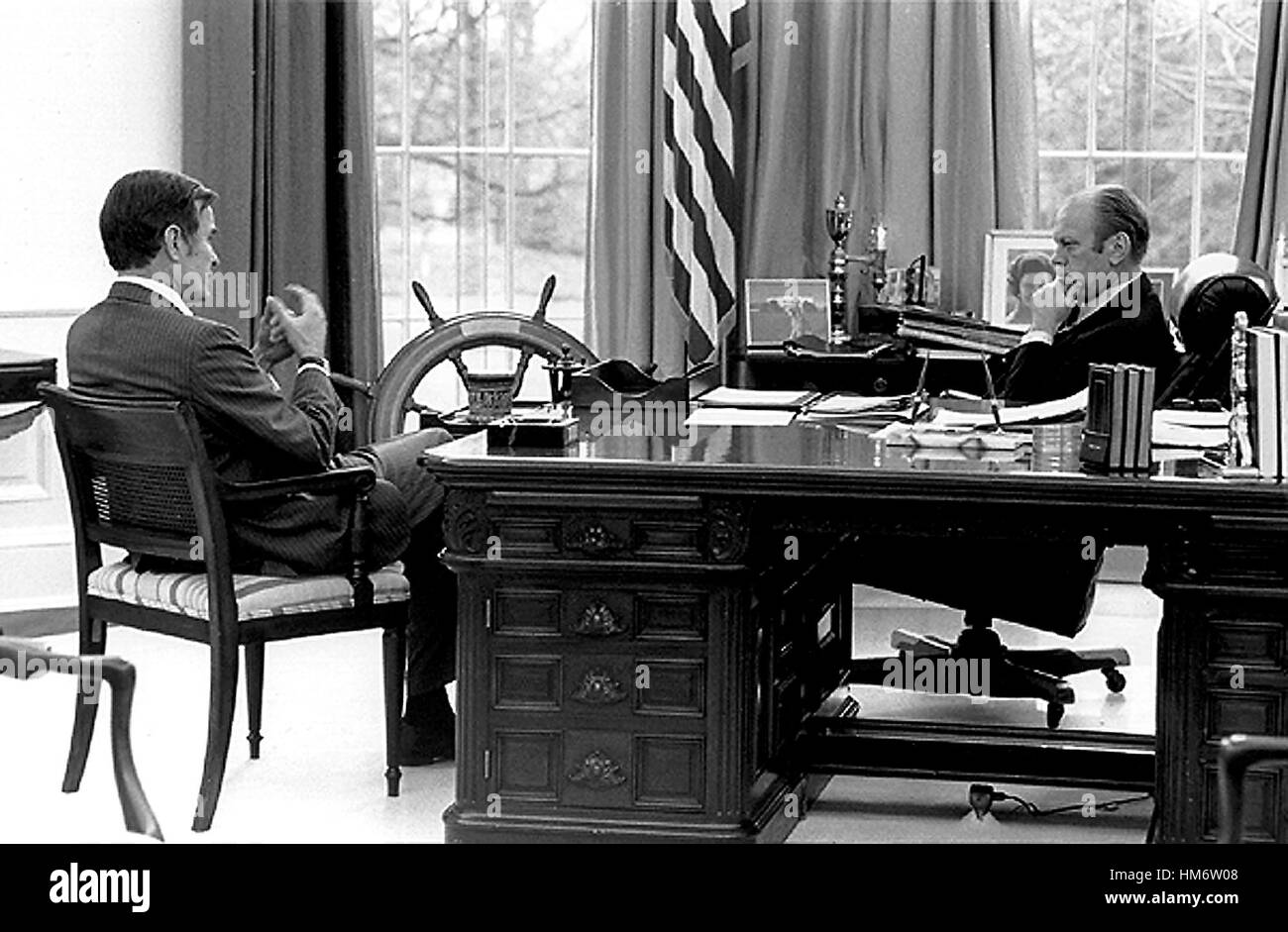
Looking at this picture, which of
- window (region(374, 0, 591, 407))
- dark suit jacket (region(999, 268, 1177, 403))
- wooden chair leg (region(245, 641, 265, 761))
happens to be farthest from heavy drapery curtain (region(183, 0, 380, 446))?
dark suit jacket (region(999, 268, 1177, 403))

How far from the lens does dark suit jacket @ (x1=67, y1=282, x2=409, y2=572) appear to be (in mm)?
4516

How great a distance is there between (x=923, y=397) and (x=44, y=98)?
3236 mm

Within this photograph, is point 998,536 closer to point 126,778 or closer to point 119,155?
point 126,778

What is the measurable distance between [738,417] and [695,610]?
83cm

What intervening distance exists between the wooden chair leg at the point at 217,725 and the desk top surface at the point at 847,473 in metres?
0.69

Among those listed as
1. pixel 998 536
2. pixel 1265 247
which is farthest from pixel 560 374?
pixel 1265 247

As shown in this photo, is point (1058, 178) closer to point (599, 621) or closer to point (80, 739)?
point (599, 621)

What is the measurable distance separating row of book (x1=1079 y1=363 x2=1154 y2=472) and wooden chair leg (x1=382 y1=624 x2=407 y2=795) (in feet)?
5.42

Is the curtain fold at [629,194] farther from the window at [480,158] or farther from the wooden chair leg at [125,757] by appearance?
the wooden chair leg at [125,757]

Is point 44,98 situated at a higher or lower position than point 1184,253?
higher

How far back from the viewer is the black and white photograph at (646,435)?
13.1ft

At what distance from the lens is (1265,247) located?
6.91 m

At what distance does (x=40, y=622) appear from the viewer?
6.72 meters

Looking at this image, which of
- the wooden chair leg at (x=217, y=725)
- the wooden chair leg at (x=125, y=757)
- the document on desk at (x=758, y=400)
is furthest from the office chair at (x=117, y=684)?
the document on desk at (x=758, y=400)
